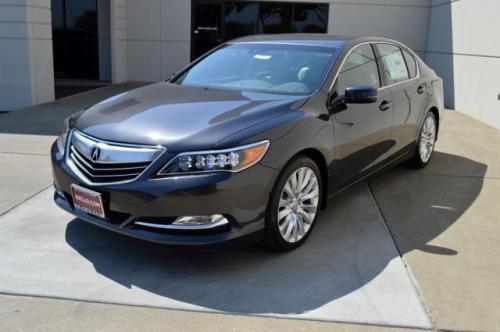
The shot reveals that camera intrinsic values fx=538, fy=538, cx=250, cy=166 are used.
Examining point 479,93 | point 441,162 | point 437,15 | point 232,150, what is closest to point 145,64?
point 437,15

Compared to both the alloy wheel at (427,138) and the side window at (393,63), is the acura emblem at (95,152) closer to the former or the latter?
the side window at (393,63)

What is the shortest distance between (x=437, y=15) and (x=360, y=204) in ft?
36.5

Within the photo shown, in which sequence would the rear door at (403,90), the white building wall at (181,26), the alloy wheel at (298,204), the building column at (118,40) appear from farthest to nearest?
the white building wall at (181,26)
the building column at (118,40)
the rear door at (403,90)
the alloy wheel at (298,204)

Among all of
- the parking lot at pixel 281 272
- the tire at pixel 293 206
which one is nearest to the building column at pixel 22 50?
the parking lot at pixel 281 272

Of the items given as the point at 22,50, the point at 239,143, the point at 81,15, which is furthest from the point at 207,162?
the point at 81,15

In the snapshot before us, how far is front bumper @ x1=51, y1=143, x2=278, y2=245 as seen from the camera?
11.4ft

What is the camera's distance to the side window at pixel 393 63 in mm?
5562

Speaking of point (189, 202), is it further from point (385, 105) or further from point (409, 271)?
point (385, 105)

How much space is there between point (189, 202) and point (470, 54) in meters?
10.2

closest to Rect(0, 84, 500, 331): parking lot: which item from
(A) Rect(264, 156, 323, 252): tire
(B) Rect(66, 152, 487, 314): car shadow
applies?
(B) Rect(66, 152, 487, 314): car shadow

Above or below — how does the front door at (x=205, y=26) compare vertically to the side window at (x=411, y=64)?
above

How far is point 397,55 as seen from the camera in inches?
234

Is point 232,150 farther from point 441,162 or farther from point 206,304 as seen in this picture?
point 441,162

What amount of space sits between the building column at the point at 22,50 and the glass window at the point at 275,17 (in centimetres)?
670
